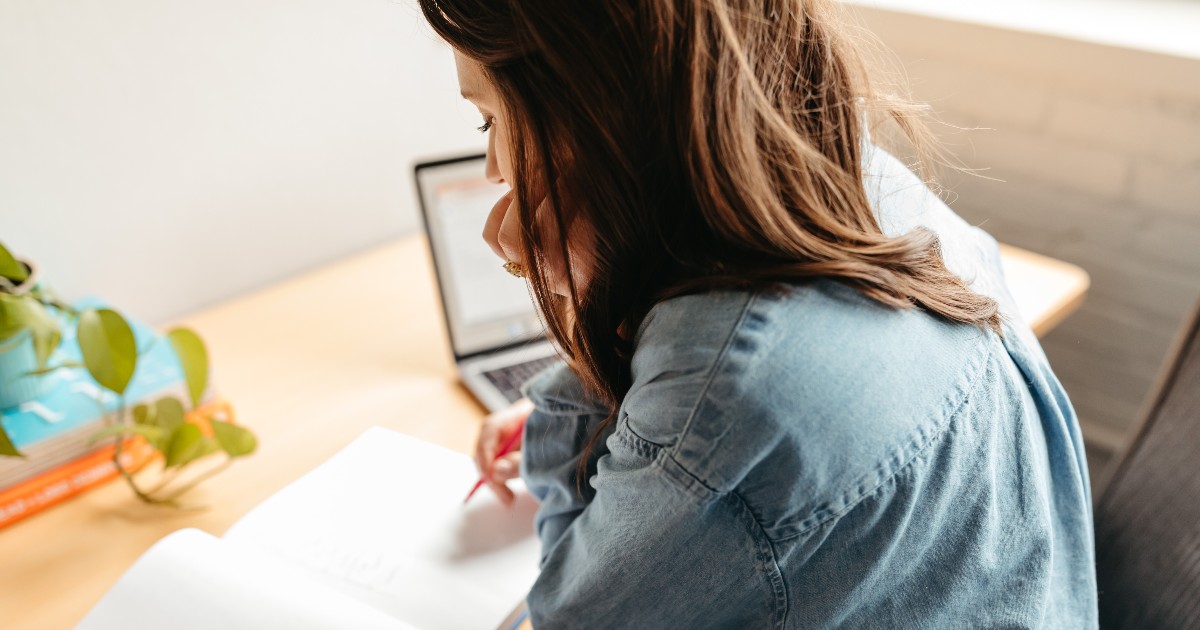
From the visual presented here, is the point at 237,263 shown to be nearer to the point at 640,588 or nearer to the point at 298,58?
the point at 298,58

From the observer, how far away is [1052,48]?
1157 millimetres

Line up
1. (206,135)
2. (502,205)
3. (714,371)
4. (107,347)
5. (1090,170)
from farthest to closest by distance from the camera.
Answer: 1. (1090,170)
2. (206,135)
3. (107,347)
4. (502,205)
5. (714,371)

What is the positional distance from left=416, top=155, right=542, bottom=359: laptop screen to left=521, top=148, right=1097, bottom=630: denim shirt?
439 millimetres

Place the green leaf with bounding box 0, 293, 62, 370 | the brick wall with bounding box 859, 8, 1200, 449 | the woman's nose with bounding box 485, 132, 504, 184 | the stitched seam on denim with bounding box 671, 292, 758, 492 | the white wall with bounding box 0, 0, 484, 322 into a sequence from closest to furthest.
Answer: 1. the stitched seam on denim with bounding box 671, 292, 758, 492
2. the woman's nose with bounding box 485, 132, 504, 184
3. the green leaf with bounding box 0, 293, 62, 370
4. the white wall with bounding box 0, 0, 484, 322
5. the brick wall with bounding box 859, 8, 1200, 449

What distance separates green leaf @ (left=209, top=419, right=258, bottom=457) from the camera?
80 cm

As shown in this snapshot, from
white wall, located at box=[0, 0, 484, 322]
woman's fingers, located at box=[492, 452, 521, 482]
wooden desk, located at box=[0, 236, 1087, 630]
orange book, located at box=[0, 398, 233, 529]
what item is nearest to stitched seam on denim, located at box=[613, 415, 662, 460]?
woman's fingers, located at box=[492, 452, 521, 482]

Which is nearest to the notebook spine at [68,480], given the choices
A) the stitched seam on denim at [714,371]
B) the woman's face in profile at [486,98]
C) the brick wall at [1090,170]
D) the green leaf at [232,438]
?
the green leaf at [232,438]

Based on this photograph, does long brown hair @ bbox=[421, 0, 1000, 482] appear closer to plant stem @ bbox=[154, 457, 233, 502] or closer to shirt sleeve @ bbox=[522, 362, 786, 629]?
shirt sleeve @ bbox=[522, 362, 786, 629]

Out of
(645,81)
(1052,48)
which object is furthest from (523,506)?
(1052,48)

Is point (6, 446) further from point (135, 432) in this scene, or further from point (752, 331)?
point (752, 331)

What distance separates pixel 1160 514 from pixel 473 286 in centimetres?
70

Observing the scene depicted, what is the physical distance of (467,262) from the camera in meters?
1.02

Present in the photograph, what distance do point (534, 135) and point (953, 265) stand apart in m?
0.31

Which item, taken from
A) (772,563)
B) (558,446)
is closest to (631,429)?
(772,563)
